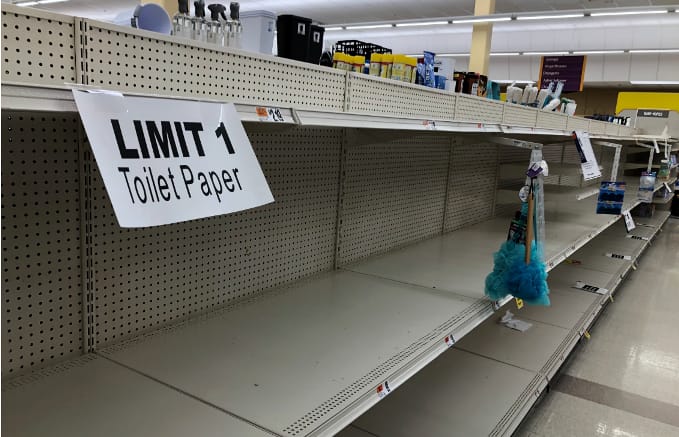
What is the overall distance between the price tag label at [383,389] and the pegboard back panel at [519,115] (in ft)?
6.20

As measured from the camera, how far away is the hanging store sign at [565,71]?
12.1 m

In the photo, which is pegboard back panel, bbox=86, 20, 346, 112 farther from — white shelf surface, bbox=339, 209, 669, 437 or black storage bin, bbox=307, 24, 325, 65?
white shelf surface, bbox=339, 209, 669, 437

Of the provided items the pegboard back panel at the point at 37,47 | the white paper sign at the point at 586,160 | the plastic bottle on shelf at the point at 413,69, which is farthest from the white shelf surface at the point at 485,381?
the pegboard back panel at the point at 37,47

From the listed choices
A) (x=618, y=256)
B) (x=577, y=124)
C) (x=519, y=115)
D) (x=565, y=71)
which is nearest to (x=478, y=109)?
(x=519, y=115)

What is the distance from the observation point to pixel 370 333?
1.74 meters

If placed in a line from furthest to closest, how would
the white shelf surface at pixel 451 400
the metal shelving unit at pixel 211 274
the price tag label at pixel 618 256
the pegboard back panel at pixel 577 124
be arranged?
1. the price tag label at pixel 618 256
2. the pegboard back panel at pixel 577 124
3. the white shelf surface at pixel 451 400
4. the metal shelving unit at pixel 211 274

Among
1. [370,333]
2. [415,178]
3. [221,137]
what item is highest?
[221,137]

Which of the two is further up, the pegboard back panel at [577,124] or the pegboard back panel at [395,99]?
the pegboard back panel at [577,124]

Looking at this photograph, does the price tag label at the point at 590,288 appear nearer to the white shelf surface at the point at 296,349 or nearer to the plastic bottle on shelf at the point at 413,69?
the white shelf surface at the point at 296,349

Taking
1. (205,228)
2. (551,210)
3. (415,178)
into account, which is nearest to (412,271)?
(415,178)

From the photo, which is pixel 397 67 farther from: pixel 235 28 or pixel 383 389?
pixel 383 389

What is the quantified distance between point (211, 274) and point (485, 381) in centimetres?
167

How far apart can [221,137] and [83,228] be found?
63 centimetres

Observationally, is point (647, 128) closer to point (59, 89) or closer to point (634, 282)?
point (634, 282)
